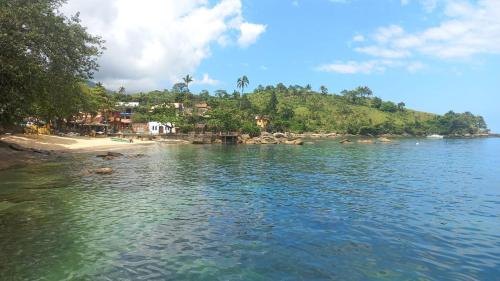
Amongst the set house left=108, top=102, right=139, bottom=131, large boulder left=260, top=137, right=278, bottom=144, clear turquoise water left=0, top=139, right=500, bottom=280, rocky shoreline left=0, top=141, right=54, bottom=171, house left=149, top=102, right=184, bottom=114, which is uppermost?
house left=149, top=102, right=184, bottom=114

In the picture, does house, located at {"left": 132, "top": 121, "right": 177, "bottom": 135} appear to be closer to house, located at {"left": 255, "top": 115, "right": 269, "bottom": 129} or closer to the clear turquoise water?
house, located at {"left": 255, "top": 115, "right": 269, "bottom": 129}

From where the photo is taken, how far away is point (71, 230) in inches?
719

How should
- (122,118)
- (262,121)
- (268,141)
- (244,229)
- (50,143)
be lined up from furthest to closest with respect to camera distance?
(262,121)
(122,118)
(268,141)
(50,143)
(244,229)

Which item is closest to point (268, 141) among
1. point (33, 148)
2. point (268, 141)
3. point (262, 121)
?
point (268, 141)

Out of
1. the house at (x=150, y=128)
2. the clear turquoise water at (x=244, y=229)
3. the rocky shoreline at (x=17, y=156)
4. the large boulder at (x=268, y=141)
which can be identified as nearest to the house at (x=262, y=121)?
the large boulder at (x=268, y=141)

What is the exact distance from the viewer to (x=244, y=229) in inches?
758

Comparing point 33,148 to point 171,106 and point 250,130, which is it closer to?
point 250,130

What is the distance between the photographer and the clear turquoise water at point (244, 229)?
45.0 feet

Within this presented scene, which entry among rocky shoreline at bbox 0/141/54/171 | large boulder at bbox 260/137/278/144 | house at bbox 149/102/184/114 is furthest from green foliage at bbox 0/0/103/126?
house at bbox 149/102/184/114

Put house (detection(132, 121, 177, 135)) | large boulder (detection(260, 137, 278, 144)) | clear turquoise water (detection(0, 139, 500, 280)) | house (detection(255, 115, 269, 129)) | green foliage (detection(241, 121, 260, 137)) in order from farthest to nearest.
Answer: house (detection(255, 115, 269, 129)) → house (detection(132, 121, 177, 135)) → green foliage (detection(241, 121, 260, 137)) → large boulder (detection(260, 137, 278, 144)) → clear turquoise water (detection(0, 139, 500, 280))

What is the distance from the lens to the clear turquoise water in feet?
45.0

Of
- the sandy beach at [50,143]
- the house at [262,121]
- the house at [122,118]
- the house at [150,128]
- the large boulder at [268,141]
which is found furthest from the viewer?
the house at [262,121]

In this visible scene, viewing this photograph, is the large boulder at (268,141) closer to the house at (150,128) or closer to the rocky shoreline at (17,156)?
the house at (150,128)

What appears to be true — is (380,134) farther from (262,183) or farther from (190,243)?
(190,243)
